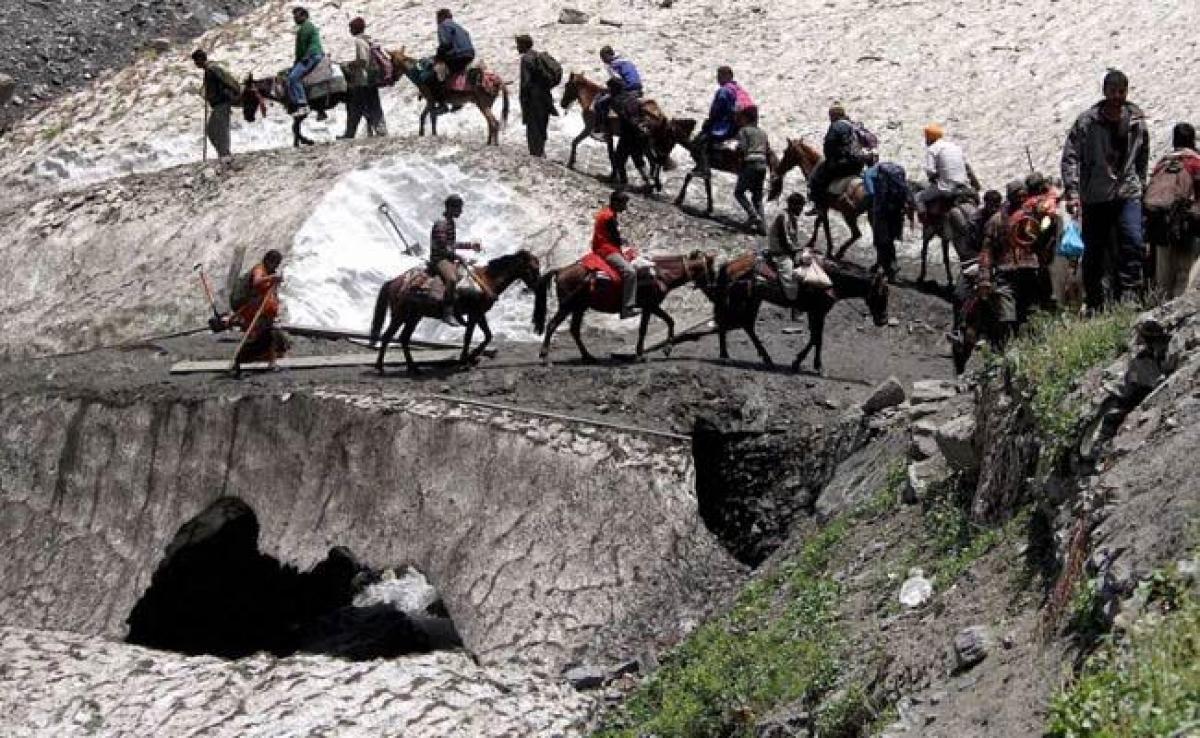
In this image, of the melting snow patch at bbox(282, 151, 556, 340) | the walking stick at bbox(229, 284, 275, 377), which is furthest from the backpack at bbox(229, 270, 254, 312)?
the melting snow patch at bbox(282, 151, 556, 340)

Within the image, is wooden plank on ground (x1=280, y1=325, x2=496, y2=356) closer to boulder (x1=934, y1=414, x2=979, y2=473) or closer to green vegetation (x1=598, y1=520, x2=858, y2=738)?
green vegetation (x1=598, y1=520, x2=858, y2=738)

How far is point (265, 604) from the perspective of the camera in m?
26.3

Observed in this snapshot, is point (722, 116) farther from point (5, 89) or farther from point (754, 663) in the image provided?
point (754, 663)

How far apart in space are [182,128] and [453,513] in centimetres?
1502

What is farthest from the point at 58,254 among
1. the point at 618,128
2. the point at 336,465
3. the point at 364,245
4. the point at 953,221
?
the point at 953,221

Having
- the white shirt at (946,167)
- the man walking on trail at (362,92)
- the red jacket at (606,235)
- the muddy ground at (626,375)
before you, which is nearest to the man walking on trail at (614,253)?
the red jacket at (606,235)

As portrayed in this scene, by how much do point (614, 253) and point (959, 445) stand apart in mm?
8103

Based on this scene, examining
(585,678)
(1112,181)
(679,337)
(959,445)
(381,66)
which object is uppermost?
(1112,181)

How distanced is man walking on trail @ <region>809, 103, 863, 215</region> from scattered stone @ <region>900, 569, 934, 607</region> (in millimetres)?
13130

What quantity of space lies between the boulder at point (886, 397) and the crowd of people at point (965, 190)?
999mm

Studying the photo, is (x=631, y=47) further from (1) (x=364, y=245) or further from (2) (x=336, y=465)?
(2) (x=336, y=465)

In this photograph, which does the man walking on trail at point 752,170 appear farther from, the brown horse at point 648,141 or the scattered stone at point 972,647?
the scattered stone at point 972,647

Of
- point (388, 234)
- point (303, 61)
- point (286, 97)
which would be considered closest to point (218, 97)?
point (286, 97)

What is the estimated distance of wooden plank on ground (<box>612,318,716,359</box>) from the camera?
84.3 feet
